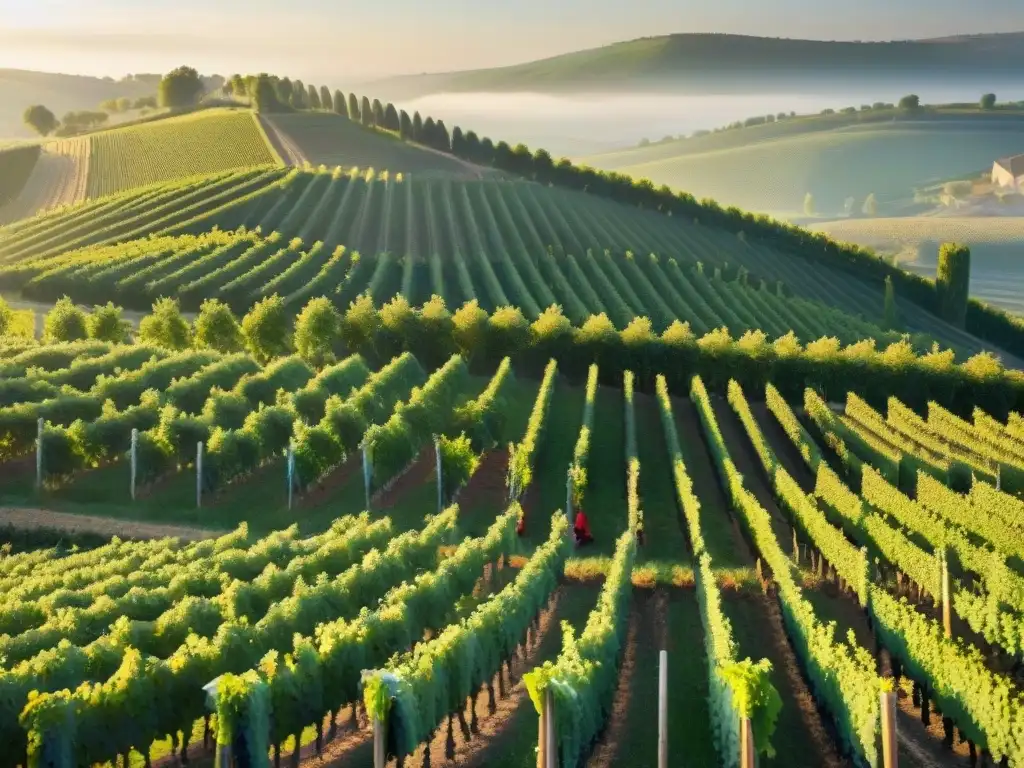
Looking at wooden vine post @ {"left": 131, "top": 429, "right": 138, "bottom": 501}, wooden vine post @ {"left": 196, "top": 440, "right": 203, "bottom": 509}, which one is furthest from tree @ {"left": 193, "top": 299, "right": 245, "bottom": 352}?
wooden vine post @ {"left": 196, "top": 440, "right": 203, "bottom": 509}

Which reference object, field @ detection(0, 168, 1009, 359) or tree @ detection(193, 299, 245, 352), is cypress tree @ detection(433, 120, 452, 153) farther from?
tree @ detection(193, 299, 245, 352)

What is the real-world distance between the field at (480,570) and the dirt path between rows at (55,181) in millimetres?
89542

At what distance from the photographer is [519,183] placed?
13788cm

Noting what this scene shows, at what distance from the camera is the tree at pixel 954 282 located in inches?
4520

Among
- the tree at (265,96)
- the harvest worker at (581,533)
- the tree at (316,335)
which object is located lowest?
the harvest worker at (581,533)

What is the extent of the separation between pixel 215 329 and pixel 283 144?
95.6 m

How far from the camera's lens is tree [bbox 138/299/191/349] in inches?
2427

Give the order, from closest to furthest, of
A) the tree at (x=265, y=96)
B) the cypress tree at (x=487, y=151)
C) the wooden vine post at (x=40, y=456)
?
the wooden vine post at (x=40, y=456), the cypress tree at (x=487, y=151), the tree at (x=265, y=96)

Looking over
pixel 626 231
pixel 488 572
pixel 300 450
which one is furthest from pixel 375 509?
pixel 626 231

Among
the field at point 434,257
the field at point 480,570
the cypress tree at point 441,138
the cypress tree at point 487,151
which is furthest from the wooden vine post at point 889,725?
the cypress tree at point 441,138

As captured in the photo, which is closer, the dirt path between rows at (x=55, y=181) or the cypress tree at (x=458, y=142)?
the dirt path between rows at (x=55, y=181)

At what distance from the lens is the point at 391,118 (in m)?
169

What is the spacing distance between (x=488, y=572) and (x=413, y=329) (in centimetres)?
3081

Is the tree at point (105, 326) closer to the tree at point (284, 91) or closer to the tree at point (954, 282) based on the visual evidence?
the tree at point (954, 282)
